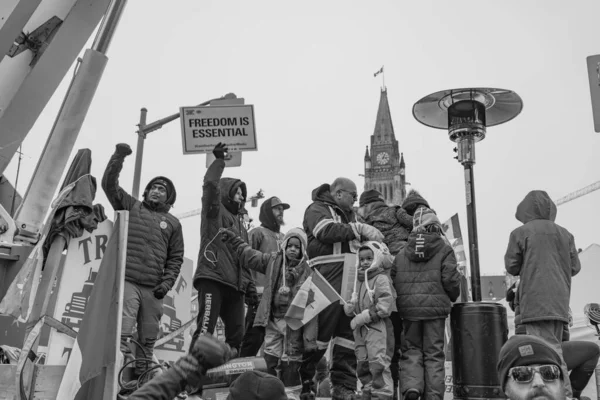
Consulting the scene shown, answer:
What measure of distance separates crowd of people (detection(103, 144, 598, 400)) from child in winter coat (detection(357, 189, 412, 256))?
1.38 feet

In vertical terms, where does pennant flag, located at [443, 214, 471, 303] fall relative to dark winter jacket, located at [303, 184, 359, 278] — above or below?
above

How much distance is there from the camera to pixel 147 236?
6.29 meters

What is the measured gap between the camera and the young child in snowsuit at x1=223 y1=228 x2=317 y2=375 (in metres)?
6.04

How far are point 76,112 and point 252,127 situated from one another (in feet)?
10.0

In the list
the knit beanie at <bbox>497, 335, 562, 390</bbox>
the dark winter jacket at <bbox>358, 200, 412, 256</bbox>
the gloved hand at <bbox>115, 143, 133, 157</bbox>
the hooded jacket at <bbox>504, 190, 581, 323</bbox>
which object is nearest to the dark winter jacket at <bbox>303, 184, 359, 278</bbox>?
the dark winter jacket at <bbox>358, 200, 412, 256</bbox>

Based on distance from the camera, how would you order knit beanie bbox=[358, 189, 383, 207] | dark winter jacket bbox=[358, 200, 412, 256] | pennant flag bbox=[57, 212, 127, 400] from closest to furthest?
pennant flag bbox=[57, 212, 127, 400]
dark winter jacket bbox=[358, 200, 412, 256]
knit beanie bbox=[358, 189, 383, 207]

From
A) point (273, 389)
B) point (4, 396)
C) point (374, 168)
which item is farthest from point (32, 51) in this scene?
point (374, 168)

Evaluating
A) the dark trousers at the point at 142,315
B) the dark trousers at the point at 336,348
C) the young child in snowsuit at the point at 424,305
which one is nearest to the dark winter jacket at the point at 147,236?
the dark trousers at the point at 142,315

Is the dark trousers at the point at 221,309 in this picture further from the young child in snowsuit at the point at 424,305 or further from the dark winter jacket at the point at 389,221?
the dark winter jacket at the point at 389,221

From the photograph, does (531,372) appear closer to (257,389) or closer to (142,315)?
(257,389)

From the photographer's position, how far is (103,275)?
→ 4.44m

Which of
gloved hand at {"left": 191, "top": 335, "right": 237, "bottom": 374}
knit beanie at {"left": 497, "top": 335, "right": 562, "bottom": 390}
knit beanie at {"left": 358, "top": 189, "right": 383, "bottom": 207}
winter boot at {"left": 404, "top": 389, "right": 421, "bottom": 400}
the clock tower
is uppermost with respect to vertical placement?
the clock tower

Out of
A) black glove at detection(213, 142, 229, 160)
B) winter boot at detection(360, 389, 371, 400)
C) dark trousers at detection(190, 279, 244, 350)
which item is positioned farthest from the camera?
black glove at detection(213, 142, 229, 160)

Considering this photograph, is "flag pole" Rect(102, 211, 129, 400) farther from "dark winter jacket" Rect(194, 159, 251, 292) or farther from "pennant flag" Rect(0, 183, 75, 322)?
"dark winter jacket" Rect(194, 159, 251, 292)
